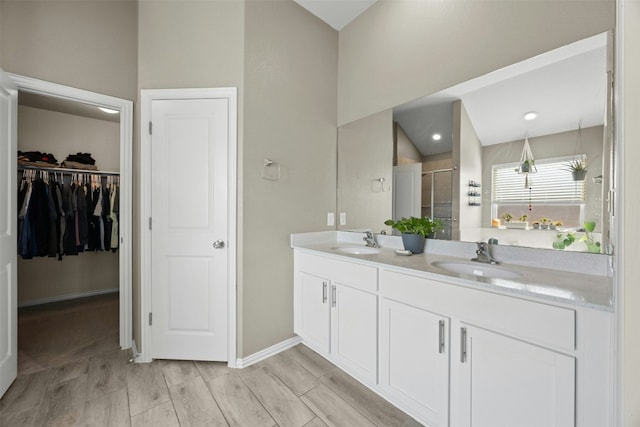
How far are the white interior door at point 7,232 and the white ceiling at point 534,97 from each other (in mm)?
2766

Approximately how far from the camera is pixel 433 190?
1.97 meters

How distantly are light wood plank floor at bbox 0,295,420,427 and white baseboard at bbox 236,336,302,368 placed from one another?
44mm

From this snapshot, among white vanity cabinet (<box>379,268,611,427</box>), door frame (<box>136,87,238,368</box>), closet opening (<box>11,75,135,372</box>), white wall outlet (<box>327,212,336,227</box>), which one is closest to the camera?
white vanity cabinet (<box>379,268,611,427</box>)

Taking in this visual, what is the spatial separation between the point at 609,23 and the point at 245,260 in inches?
94.8

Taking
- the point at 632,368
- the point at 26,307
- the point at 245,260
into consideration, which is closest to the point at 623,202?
the point at 632,368

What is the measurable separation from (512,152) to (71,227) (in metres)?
4.47

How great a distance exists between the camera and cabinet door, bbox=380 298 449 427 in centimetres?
129

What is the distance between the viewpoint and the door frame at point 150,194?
6.63 feet

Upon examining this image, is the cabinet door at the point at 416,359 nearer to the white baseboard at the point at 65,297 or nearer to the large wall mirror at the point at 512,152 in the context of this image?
the large wall mirror at the point at 512,152

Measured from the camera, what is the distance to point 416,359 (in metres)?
1.40

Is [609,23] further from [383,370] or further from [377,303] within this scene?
[383,370]

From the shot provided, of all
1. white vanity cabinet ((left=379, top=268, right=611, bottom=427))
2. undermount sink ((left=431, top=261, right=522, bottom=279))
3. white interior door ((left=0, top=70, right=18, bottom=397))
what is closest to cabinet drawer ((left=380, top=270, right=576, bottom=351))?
white vanity cabinet ((left=379, top=268, right=611, bottom=427))

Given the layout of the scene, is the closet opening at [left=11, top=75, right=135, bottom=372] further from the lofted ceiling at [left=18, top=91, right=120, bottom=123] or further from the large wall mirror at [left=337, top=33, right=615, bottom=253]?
the large wall mirror at [left=337, top=33, right=615, bottom=253]

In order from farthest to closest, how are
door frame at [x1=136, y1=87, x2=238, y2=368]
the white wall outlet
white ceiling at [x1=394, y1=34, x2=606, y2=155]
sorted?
1. the white wall outlet
2. door frame at [x1=136, y1=87, x2=238, y2=368]
3. white ceiling at [x1=394, y1=34, x2=606, y2=155]
